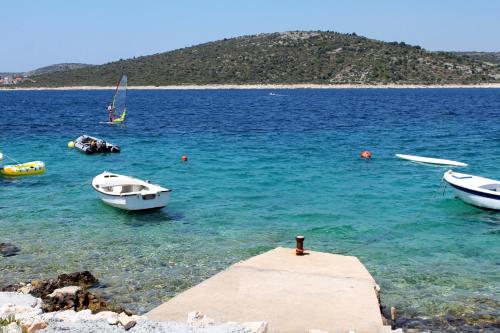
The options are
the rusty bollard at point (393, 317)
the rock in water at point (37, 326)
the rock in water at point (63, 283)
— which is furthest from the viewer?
the rock in water at point (63, 283)

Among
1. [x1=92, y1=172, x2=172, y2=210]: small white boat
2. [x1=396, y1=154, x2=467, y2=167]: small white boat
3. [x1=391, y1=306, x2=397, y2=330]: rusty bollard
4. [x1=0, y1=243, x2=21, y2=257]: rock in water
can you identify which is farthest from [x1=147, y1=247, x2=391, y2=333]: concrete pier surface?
[x1=396, y1=154, x2=467, y2=167]: small white boat

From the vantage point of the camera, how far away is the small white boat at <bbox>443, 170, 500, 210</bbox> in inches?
849

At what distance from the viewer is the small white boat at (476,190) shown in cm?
2156

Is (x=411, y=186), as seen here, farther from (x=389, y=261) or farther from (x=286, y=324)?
(x=286, y=324)

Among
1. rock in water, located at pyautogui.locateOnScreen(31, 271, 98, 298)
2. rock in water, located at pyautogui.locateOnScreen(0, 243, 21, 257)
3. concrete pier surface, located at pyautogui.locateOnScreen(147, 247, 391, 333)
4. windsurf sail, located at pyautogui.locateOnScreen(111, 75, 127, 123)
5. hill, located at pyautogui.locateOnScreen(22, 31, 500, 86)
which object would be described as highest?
hill, located at pyautogui.locateOnScreen(22, 31, 500, 86)

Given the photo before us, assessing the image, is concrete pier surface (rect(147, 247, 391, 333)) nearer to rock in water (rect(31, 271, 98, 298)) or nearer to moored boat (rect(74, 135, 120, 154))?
rock in water (rect(31, 271, 98, 298))

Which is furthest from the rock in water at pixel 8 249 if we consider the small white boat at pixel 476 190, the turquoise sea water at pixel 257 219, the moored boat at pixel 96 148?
the moored boat at pixel 96 148

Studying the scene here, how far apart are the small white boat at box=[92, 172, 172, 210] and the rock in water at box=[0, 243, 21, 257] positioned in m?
4.95

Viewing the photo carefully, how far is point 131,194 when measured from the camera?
70.1 feet

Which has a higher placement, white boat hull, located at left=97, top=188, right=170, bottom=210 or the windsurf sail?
the windsurf sail

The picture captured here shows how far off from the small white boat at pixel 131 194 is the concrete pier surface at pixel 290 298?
363 inches

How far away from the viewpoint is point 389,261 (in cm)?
1619

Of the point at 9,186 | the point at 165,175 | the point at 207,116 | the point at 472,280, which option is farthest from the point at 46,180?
the point at 207,116

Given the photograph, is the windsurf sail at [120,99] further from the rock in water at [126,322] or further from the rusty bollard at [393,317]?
the rock in water at [126,322]
